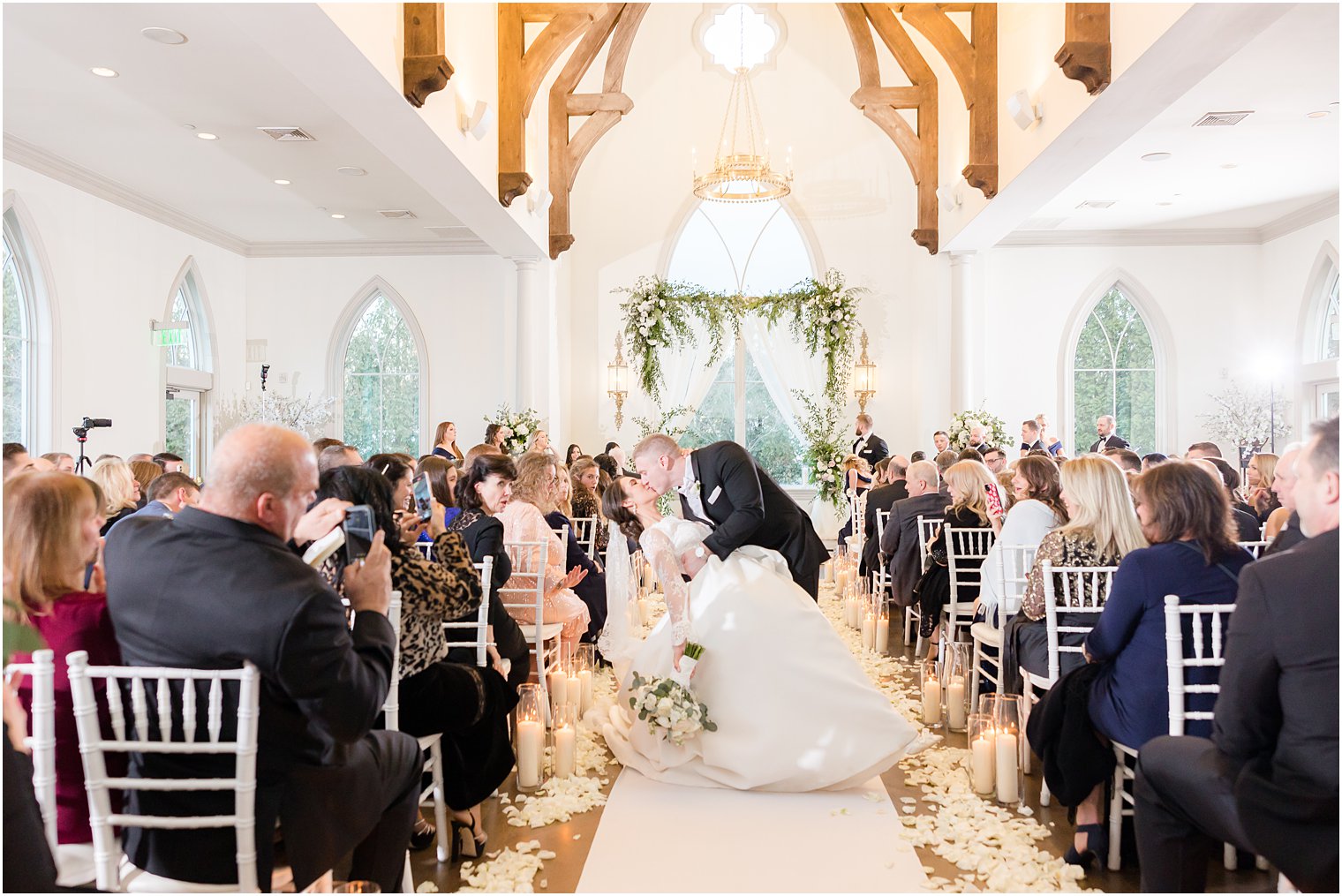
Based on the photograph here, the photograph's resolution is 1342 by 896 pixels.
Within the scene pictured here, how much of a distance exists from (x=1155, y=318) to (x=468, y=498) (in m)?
10.5

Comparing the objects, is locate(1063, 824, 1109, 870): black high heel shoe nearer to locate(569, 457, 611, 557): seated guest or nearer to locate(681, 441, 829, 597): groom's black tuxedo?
locate(681, 441, 829, 597): groom's black tuxedo

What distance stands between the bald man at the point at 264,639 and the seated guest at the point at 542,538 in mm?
2365

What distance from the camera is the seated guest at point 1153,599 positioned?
9.21ft

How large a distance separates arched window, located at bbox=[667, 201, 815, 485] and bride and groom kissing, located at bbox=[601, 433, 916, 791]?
27.5 feet

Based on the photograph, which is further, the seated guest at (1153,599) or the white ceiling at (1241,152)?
the white ceiling at (1241,152)

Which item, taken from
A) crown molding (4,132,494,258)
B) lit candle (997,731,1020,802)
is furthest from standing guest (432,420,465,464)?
lit candle (997,731,1020,802)

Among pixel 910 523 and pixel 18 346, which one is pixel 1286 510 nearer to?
pixel 910 523

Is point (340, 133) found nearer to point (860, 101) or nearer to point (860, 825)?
point (860, 101)

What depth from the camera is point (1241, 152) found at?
28.4 feet

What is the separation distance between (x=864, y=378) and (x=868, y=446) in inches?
53.3

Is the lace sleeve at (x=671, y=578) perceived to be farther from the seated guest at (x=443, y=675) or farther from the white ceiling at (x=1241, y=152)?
the white ceiling at (x=1241, y=152)

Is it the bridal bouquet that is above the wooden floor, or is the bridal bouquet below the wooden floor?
above

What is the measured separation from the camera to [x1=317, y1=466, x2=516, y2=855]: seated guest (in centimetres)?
271

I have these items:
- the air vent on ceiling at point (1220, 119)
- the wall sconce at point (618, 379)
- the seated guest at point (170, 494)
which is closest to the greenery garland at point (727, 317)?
the wall sconce at point (618, 379)
